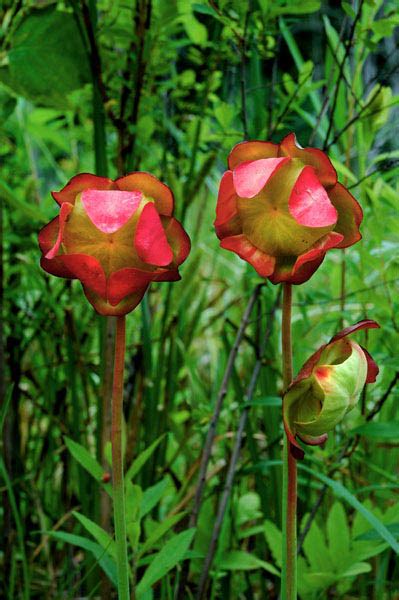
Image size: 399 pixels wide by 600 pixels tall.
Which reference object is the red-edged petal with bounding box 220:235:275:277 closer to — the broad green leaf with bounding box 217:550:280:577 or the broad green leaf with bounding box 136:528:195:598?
the broad green leaf with bounding box 136:528:195:598

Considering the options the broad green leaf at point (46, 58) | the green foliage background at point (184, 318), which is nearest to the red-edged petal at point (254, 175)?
the green foliage background at point (184, 318)

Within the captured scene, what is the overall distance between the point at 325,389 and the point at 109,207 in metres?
0.14

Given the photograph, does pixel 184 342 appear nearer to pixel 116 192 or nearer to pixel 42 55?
pixel 42 55

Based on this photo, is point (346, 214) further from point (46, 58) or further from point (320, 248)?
point (46, 58)

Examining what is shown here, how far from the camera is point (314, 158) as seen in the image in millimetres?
402

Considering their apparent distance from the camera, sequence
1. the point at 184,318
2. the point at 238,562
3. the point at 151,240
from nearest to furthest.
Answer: the point at 151,240
the point at 238,562
the point at 184,318

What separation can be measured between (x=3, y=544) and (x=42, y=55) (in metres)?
0.52

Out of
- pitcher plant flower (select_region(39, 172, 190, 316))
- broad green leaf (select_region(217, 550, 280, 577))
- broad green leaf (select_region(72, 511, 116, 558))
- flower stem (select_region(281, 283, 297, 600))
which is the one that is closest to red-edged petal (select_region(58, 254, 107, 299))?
pitcher plant flower (select_region(39, 172, 190, 316))

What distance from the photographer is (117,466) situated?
0.41 meters

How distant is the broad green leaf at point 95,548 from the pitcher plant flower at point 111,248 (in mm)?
268

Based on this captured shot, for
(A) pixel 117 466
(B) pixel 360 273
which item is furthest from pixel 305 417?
(B) pixel 360 273

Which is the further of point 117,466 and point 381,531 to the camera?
point 381,531

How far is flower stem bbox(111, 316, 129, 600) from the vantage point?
0.40 metres

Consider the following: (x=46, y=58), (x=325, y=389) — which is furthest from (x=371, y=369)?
(x=46, y=58)
